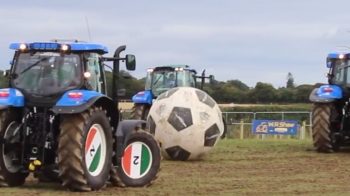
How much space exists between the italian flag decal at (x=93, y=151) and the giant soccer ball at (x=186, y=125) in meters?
5.61

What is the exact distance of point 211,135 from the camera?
17.7 metres

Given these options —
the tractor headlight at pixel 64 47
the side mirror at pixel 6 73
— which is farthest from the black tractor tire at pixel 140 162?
the side mirror at pixel 6 73

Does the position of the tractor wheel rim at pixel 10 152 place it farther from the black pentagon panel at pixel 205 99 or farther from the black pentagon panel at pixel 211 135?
the black pentagon panel at pixel 205 99

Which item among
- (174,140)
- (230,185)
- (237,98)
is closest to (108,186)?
(230,185)

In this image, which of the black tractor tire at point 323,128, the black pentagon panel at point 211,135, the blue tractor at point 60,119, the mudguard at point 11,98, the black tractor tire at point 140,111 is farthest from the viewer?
the black tractor tire at point 140,111

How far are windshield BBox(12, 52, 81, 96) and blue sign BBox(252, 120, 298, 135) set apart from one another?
21.1m

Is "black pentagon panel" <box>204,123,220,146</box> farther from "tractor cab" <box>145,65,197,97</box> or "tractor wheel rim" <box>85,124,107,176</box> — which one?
"tractor cab" <box>145,65,197,97</box>

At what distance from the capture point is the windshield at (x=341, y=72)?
2084cm

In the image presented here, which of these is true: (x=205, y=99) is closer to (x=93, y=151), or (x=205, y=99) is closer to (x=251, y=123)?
(x=93, y=151)

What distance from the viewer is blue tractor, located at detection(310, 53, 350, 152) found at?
2016 centimetres

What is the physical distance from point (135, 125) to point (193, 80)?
495 inches

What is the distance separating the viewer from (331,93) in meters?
20.3

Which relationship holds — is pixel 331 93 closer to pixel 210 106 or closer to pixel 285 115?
pixel 210 106

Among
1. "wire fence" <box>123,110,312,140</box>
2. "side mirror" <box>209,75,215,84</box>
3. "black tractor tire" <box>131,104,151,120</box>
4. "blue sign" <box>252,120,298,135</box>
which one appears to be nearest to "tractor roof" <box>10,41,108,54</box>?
"black tractor tire" <box>131,104,151,120</box>
